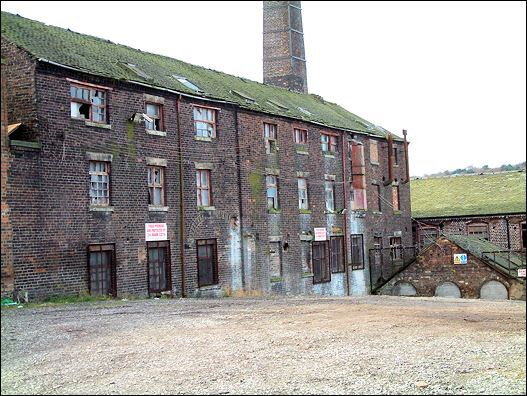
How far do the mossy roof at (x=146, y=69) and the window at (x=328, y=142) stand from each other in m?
0.66

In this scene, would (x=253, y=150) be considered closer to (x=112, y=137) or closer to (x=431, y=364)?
(x=112, y=137)

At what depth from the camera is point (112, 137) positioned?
22422 millimetres

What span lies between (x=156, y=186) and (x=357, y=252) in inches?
578

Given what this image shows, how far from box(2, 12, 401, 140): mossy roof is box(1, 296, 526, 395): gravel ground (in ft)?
29.9

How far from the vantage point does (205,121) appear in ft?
87.1

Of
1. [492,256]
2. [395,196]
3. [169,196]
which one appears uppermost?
[395,196]

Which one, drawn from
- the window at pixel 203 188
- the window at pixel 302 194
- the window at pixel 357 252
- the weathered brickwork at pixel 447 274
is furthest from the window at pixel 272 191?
the weathered brickwork at pixel 447 274

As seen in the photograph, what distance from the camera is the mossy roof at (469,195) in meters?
43.1

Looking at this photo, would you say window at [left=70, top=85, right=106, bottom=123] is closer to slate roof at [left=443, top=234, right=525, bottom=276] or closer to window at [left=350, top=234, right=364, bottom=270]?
window at [left=350, top=234, right=364, bottom=270]

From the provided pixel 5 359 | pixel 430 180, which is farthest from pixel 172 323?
pixel 430 180

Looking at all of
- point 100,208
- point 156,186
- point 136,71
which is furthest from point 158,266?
point 136,71

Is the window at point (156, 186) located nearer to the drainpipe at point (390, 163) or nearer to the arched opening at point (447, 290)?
the arched opening at point (447, 290)

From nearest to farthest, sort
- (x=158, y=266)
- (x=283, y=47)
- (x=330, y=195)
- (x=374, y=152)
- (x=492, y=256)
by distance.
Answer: (x=158, y=266), (x=330, y=195), (x=492, y=256), (x=374, y=152), (x=283, y=47)

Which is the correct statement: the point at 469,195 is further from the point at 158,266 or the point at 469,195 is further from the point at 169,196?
the point at 158,266
